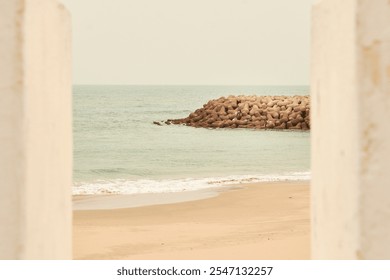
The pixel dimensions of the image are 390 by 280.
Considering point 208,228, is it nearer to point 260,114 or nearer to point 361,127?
point 361,127

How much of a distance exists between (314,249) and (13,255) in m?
0.95

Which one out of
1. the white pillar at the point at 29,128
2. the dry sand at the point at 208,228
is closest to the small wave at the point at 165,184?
the dry sand at the point at 208,228

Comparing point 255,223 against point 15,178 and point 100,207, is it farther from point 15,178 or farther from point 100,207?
point 15,178

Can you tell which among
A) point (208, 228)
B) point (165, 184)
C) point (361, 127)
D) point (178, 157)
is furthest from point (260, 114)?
point (361, 127)

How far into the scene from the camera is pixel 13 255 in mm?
1422

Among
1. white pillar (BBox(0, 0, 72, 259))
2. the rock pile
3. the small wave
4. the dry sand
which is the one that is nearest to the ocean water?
the small wave

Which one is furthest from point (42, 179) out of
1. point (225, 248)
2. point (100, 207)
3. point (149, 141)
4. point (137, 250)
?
point (149, 141)

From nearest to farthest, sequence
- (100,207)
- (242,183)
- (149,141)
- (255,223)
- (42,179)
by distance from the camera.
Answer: (42,179), (255,223), (100,207), (242,183), (149,141)

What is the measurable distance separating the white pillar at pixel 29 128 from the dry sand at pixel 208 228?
4.81 m

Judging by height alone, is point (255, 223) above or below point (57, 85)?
below

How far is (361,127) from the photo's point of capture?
1.41 meters

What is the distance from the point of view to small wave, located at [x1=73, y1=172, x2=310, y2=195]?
14789 mm

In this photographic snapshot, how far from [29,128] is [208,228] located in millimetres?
7997

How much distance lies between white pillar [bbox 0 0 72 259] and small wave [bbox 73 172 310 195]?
12.8 meters
